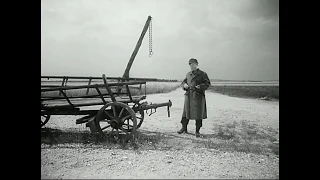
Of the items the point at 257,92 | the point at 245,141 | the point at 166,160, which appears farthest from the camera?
the point at 257,92

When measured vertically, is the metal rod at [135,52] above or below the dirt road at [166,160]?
above

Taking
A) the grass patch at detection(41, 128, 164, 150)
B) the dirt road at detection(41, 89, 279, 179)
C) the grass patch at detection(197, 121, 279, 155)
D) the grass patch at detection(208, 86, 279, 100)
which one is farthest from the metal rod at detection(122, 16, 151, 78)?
the grass patch at detection(208, 86, 279, 100)

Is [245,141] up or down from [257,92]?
down

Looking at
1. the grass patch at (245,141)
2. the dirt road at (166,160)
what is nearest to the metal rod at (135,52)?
the dirt road at (166,160)

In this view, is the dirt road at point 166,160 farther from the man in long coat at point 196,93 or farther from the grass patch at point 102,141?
the man in long coat at point 196,93

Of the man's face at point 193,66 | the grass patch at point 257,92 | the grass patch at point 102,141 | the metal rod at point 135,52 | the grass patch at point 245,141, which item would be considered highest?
the metal rod at point 135,52

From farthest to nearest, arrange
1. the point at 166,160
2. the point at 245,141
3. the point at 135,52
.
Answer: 1. the point at 135,52
2. the point at 245,141
3. the point at 166,160

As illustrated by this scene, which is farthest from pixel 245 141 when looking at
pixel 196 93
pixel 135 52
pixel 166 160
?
pixel 135 52

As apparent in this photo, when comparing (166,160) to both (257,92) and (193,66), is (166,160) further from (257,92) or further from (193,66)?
(257,92)

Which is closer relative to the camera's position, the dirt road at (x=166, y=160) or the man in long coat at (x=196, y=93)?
the dirt road at (x=166, y=160)

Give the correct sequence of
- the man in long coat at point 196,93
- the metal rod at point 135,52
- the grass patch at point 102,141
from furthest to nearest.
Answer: the metal rod at point 135,52
the man in long coat at point 196,93
the grass patch at point 102,141

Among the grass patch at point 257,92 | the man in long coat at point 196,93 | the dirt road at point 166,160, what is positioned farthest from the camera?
the grass patch at point 257,92
